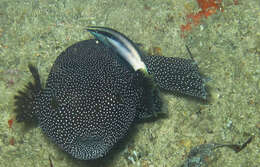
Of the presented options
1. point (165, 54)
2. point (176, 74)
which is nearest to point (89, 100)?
point (176, 74)

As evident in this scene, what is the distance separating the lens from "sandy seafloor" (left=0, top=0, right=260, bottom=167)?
3.72 meters

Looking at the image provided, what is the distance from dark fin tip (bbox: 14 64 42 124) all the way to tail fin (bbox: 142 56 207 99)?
187 centimetres

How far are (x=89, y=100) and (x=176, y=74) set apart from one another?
180cm

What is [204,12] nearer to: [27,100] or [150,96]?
[150,96]

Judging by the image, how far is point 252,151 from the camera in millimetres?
3672

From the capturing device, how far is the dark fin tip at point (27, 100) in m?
3.52

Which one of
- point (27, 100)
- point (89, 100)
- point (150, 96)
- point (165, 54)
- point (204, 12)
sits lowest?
point (165, 54)

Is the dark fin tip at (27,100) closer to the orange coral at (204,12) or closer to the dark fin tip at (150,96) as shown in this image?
the dark fin tip at (150,96)

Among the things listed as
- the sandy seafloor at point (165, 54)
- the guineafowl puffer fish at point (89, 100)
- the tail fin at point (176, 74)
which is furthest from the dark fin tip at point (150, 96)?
the tail fin at point (176, 74)

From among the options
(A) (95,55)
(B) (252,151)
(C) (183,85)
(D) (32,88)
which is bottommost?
(B) (252,151)

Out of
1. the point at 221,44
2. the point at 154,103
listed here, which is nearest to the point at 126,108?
the point at 154,103

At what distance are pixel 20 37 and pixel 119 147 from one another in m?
3.10

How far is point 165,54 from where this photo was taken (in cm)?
457

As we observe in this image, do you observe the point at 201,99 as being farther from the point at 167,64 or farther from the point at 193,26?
the point at 193,26
